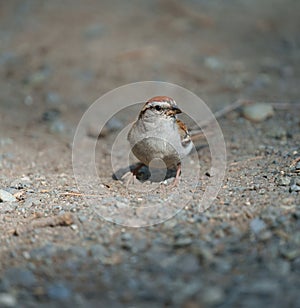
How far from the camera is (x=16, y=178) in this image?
509 centimetres

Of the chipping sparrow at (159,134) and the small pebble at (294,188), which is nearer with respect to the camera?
the small pebble at (294,188)

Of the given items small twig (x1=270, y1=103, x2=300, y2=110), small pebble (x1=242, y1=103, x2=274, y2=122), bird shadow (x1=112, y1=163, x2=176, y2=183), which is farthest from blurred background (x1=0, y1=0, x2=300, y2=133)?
bird shadow (x1=112, y1=163, x2=176, y2=183)

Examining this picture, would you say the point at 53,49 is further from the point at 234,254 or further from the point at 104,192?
the point at 234,254

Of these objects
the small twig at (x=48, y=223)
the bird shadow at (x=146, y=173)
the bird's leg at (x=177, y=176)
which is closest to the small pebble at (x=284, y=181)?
the bird's leg at (x=177, y=176)

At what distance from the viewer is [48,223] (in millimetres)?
3820

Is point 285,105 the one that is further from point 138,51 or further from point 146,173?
point 138,51

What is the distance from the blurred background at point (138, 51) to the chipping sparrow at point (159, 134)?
2.34 m

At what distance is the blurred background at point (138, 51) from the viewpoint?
7809 millimetres

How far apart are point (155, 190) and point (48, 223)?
125 cm

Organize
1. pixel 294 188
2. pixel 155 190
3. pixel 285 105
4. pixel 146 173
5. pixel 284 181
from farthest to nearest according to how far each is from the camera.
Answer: pixel 285 105, pixel 146 173, pixel 155 190, pixel 284 181, pixel 294 188

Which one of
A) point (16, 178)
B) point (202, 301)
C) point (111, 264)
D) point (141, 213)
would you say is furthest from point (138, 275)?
point (16, 178)

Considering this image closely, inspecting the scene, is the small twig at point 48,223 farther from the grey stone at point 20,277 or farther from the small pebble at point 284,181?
A: the small pebble at point 284,181

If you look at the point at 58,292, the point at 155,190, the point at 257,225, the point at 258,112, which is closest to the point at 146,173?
the point at 155,190

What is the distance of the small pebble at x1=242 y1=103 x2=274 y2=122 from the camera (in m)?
6.64
